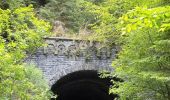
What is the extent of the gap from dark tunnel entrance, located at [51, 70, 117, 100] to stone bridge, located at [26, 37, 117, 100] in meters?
0.59

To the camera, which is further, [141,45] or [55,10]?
[55,10]

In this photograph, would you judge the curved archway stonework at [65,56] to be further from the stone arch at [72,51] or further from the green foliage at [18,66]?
the green foliage at [18,66]

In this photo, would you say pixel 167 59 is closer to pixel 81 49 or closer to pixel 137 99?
pixel 137 99

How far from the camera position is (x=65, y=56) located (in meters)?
13.6

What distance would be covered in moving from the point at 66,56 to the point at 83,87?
255 inches

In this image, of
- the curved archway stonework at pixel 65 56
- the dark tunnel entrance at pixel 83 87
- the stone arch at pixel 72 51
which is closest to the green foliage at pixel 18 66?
the curved archway stonework at pixel 65 56

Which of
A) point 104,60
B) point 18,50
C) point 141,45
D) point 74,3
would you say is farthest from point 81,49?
point 141,45

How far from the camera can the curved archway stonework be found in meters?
13.6

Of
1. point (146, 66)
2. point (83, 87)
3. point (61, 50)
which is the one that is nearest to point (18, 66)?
point (146, 66)

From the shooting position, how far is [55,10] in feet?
55.2

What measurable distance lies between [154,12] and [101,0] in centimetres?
1460

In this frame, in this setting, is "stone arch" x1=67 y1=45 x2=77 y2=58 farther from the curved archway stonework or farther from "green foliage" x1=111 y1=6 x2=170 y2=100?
"green foliage" x1=111 y1=6 x2=170 y2=100

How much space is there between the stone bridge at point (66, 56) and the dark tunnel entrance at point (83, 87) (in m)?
0.59

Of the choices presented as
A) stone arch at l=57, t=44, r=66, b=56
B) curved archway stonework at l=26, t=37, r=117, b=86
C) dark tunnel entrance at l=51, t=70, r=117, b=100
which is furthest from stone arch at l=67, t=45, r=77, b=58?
dark tunnel entrance at l=51, t=70, r=117, b=100
